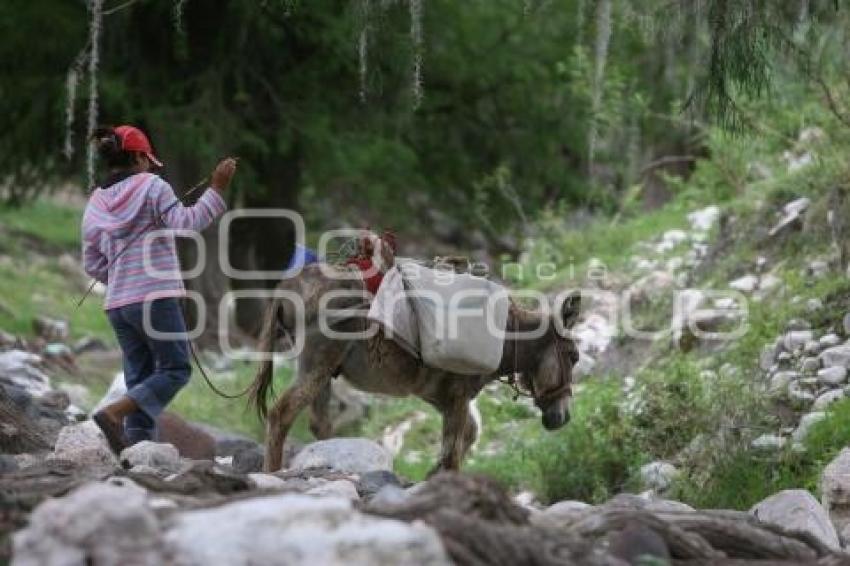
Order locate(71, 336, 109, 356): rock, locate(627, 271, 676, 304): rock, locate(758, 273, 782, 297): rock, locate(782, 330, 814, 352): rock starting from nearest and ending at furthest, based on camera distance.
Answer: locate(782, 330, 814, 352): rock → locate(758, 273, 782, 297): rock → locate(627, 271, 676, 304): rock → locate(71, 336, 109, 356): rock

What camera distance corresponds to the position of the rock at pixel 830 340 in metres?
10.2

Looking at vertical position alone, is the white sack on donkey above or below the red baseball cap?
below

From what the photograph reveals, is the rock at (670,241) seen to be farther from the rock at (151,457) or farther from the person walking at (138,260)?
the rock at (151,457)

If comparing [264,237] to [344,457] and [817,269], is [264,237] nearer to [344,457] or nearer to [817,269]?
[817,269]

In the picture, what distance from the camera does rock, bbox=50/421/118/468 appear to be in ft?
25.3

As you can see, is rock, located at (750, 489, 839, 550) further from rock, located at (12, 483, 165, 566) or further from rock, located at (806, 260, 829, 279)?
rock, located at (806, 260, 829, 279)

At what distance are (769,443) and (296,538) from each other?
5.33 meters

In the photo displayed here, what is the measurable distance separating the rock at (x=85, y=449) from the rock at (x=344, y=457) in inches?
42.5

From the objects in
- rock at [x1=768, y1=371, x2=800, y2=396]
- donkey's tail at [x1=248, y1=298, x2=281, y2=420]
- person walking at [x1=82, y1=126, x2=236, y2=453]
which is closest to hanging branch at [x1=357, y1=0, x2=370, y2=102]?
person walking at [x1=82, y1=126, x2=236, y2=453]

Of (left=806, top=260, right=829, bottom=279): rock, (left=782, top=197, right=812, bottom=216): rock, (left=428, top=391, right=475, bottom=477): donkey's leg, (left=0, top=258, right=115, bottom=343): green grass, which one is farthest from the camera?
(left=0, top=258, right=115, bottom=343): green grass

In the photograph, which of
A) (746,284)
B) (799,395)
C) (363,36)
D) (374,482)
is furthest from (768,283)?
(374,482)

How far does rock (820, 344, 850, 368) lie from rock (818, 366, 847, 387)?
7 centimetres

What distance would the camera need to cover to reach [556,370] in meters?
9.25

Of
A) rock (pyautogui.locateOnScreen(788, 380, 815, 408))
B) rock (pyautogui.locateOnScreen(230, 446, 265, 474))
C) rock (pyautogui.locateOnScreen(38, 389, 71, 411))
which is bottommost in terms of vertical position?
rock (pyautogui.locateOnScreen(38, 389, 71, 411))
